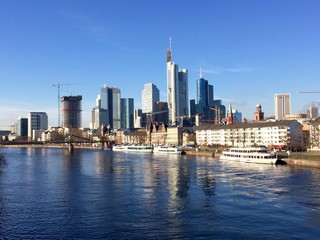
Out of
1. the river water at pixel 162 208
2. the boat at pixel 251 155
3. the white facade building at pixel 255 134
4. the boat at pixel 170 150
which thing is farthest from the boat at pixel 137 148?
the river water at pixel 162 208

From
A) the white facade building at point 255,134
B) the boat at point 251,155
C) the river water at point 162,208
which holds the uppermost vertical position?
the white facade building at point 255,134

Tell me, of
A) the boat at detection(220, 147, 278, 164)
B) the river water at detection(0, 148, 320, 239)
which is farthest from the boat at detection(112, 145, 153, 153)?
the river water at detection(0, 148, 320, 239)

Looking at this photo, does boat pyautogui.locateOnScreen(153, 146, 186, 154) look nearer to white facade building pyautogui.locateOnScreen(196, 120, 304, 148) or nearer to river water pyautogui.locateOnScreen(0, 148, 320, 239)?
white facade building pyautogui.locateOnScreen(196, 120, 304, 148)

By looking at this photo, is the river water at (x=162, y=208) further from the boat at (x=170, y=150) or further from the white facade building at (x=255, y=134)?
the boat at (x=170, y=150)

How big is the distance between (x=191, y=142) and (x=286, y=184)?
145436 mm

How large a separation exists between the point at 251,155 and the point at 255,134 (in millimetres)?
64192

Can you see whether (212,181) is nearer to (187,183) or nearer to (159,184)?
(187,183)

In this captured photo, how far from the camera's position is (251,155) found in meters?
88.5

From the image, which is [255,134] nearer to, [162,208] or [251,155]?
[251,155]

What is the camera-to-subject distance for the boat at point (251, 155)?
273 ft

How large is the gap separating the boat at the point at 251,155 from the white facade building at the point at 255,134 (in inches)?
728

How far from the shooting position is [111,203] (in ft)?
124

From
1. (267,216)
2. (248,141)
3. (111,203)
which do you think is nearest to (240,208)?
(267,216)

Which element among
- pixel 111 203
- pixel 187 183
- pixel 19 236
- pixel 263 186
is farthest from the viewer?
pixel 187 183
